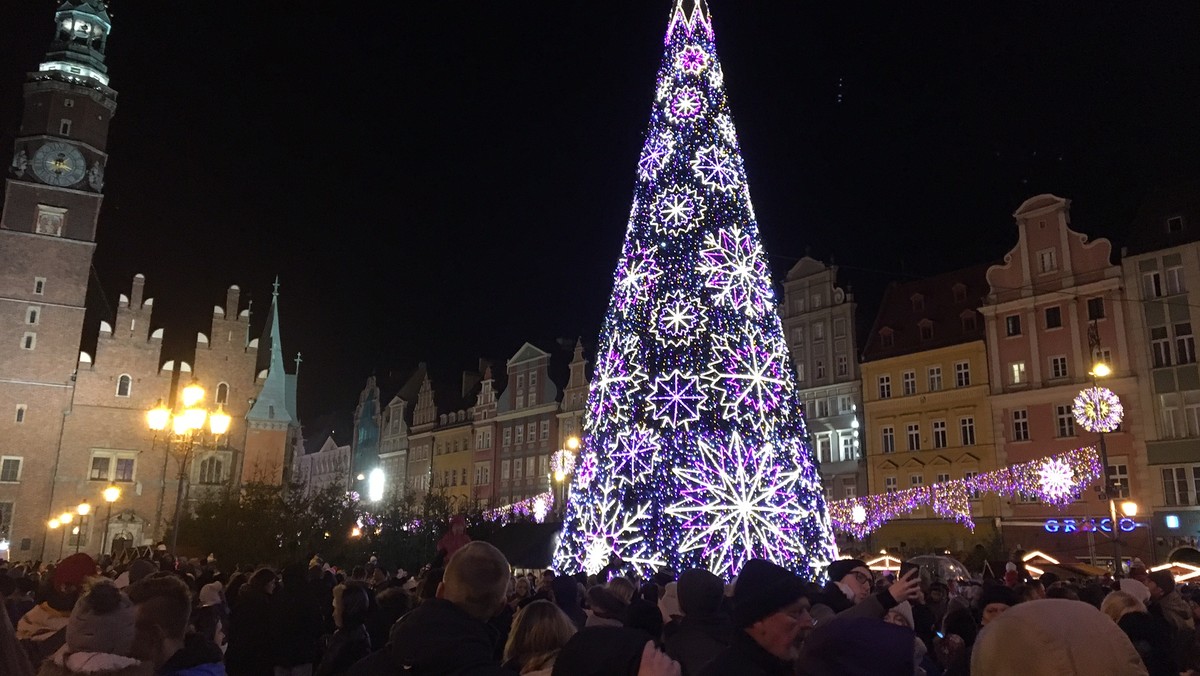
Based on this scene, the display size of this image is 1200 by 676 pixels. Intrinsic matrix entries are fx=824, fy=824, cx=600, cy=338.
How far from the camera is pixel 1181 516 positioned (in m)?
28.4

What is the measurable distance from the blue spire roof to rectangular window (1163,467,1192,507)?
144ft

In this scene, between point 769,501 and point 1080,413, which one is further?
point 1080,413

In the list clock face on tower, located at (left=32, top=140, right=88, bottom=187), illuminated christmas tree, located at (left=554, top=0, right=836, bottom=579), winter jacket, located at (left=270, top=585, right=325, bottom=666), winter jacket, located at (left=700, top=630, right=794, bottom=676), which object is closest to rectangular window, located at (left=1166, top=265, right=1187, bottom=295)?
illuminated christmas tree, located at (left=554, top=0, right=836, bottom=579)

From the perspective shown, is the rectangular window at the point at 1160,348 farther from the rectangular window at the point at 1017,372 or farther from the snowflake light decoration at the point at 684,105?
the snowflake light decoration at the point at 684,105

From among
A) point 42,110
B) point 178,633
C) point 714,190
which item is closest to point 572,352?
point 42,110

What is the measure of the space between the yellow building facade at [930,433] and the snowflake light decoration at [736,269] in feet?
82.4

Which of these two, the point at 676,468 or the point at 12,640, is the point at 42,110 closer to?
the point at 676,468

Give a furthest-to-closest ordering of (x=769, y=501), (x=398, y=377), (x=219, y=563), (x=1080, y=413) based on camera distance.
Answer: (x=398, y=377) < (x=219, y=563) < (x=1080, y=413) < (x=769, y=501)

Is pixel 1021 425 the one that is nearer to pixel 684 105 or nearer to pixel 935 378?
pixel 935 378

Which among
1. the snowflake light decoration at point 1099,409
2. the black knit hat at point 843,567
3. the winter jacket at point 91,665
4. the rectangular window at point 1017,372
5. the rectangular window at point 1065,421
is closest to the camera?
the winter jacket at point 91,665

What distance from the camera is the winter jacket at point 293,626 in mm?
6793

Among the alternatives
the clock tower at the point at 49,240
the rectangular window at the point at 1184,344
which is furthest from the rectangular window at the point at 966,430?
the clock tower at the point at 49,240

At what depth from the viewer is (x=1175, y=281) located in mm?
30391

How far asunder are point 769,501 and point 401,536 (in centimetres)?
1374
